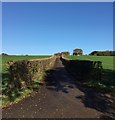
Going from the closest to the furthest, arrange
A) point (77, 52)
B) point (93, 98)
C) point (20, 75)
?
point (93, 98) < point (20, 75) < point (77, 52)

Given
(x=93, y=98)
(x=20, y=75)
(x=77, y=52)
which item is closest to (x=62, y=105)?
(x=93, y=98)

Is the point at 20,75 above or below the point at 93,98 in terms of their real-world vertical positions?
above

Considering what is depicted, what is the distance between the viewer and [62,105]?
1502 cm

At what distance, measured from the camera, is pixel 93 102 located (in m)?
15.9

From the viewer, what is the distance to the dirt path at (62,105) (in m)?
13.5

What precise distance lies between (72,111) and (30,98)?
3.16m

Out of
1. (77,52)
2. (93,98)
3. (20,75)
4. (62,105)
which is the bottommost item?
(62,105)

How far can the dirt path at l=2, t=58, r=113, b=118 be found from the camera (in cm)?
1349

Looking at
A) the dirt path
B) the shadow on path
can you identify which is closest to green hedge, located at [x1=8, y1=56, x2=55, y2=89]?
the dirt path

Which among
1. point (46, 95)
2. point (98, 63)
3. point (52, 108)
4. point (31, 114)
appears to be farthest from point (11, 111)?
point (98, 63)

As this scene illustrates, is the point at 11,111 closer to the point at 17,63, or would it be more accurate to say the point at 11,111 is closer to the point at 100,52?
the point at 17,63

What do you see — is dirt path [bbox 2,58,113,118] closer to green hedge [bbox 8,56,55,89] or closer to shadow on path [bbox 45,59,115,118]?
shadow on path [bbox 45,59,115,118]

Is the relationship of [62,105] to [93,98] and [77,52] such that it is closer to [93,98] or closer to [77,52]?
[93,98]

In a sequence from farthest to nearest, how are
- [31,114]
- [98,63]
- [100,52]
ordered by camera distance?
1. [100,52]
2. [98,63]
3. [31,114]
